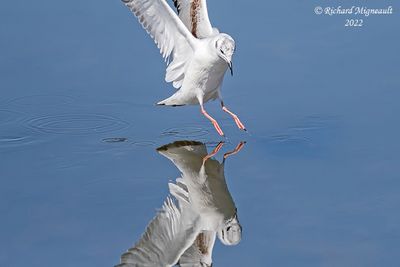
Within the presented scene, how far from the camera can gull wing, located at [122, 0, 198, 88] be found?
27.3 ft

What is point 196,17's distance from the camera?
341 inches

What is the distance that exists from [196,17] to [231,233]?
2.74m

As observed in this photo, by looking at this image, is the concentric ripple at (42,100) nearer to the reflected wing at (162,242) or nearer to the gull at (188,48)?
the gull at (188,48)

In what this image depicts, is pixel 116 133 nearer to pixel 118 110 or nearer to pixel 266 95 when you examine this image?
pixel 118 110

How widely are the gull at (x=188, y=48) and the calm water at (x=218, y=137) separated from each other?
223 millimetres

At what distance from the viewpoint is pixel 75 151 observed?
784cm

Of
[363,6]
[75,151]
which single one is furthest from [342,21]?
[75,151]

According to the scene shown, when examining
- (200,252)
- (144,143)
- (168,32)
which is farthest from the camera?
(168,32)

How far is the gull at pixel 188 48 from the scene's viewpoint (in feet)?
27.1

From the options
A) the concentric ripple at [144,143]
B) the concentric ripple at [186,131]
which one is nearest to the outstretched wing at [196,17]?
the concentric ripple at [186,131]

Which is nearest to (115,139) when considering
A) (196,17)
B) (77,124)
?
(77,124)

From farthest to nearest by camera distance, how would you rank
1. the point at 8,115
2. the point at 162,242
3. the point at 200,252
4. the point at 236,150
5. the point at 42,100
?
the point at 42,100 < the point at 8,115 < the point at 236,150 < the point at 162,242 < the point at 200,252

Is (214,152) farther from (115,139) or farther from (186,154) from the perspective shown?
(115,139)

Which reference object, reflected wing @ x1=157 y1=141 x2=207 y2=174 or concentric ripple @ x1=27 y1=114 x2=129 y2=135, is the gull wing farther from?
reflected wing @ x1=157 y1=141 x2=207 y2=174
